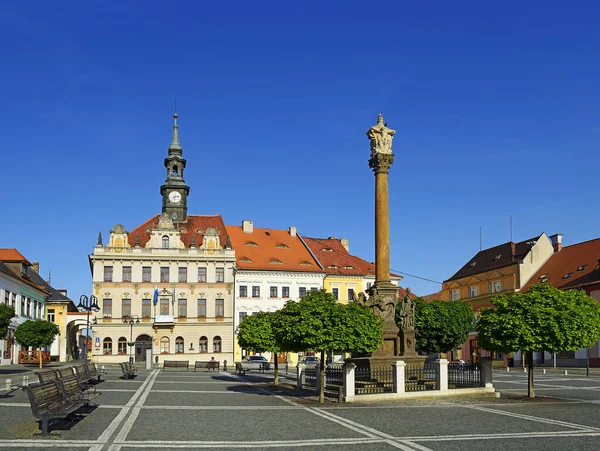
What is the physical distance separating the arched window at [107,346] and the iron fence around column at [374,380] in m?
40.8

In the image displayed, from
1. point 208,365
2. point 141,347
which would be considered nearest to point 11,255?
point 141,347

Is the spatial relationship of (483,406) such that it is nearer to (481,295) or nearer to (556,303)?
(556,303)

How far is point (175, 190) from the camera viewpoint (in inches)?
2677

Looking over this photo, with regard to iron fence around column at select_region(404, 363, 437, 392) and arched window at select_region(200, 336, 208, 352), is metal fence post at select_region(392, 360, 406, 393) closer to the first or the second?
iron fence around column at select_region(404, 363, 437, 392)

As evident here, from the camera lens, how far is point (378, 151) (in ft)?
92.2

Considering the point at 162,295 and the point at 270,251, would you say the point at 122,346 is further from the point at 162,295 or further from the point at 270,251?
the point at 270,251

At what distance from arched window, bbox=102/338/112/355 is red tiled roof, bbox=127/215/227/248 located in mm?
8924

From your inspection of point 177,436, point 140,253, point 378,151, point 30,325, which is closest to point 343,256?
point 140,253

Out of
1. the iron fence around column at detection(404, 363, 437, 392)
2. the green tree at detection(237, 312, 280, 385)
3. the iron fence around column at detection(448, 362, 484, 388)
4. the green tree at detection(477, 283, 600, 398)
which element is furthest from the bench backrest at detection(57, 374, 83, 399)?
the green tree at detection(237, 312, 280, 385)

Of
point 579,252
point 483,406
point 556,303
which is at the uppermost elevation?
point 579,252

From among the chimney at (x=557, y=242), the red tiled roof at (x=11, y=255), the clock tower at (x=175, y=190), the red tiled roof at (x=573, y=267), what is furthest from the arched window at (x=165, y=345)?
the chimney at (x=557, y=242)

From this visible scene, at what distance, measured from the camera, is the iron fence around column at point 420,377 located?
23844mm

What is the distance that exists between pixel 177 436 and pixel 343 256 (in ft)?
189

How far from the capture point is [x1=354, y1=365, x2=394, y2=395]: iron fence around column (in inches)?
906
